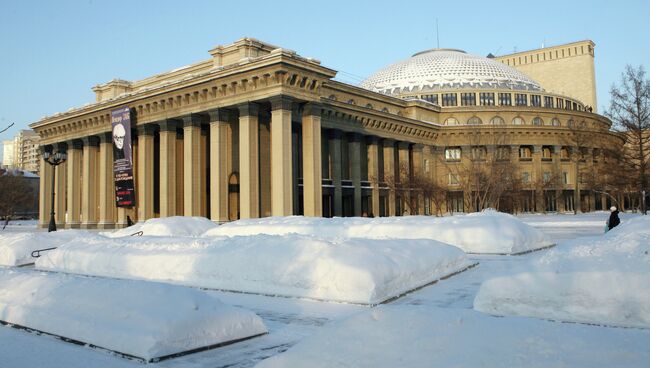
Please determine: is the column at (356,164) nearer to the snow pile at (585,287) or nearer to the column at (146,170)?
the column at (146,170)

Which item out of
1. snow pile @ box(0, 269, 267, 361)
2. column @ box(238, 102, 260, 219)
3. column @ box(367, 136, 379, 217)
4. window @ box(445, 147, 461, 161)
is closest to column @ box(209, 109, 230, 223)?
column @ box(238, 102, 260, 219)

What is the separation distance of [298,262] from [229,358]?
5.52 m

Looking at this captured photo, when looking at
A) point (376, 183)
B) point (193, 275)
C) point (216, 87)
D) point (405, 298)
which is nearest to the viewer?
point (405, 298)

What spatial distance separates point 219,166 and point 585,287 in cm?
3787

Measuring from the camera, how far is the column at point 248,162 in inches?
1625

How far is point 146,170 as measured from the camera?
173 feet

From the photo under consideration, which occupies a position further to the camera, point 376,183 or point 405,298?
point 376,183

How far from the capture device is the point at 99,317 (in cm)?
827

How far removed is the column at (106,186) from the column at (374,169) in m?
29.1

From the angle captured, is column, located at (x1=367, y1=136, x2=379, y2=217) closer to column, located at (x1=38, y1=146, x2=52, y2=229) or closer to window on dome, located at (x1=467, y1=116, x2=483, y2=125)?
window on dome, located at (x1=467, y1=116, x2=483, y2=125)

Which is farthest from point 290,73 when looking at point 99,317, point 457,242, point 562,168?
point 562,168

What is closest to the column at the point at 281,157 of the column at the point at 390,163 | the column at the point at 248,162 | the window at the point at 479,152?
the column at the point at 248,162

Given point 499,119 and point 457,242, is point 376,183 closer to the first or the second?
point 499,119

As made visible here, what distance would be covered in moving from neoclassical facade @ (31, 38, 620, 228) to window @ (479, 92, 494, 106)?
0.22m
